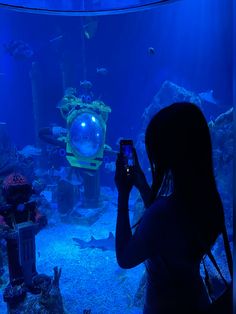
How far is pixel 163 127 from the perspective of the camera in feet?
3.35

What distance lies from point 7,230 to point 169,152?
1764mm

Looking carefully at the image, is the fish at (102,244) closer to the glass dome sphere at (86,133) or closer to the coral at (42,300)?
the glass dome sphere at (86,133)

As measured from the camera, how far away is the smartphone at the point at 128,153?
1.14m

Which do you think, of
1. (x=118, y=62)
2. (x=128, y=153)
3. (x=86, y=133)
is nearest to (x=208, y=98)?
(x=118, y=62)

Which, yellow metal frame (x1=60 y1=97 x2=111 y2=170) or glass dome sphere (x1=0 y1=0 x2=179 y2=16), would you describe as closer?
glass dome sphere (x1=0 y1=0 x2=179 y2=16)

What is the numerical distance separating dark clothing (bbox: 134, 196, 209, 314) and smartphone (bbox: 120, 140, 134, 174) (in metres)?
0.17

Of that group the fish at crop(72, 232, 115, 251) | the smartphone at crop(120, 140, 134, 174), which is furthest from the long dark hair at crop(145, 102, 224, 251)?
the fish at crop(72, 232, 115, 251)

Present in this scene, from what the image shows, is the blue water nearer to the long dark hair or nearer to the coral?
the coral

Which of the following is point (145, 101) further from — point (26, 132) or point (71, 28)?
point (26, 132)

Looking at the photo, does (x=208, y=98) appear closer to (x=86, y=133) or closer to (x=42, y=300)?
(x=86, y=133)

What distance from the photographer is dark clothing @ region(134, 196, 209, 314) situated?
1002 millimetres

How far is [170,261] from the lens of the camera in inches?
41.4

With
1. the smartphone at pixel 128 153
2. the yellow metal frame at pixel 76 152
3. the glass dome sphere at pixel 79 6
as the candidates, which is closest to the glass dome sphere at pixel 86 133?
the yellow metal frame at pixel 76 152

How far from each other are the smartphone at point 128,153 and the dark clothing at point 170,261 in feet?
0.54
